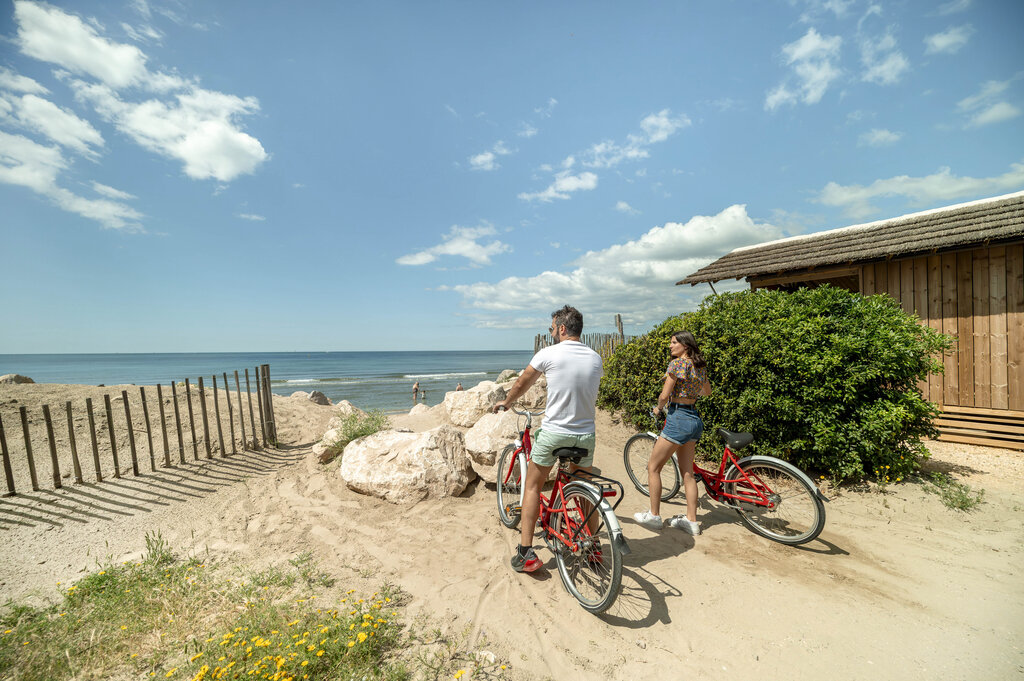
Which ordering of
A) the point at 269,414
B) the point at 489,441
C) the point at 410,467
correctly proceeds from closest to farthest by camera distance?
the point at 410,467 → the point at 489,441 → the point at 269,414

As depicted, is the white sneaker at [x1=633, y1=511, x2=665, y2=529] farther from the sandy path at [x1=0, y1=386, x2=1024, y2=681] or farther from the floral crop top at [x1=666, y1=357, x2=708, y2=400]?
the floral crop top at [x1=666, y1=357, x2=708, y2=400]

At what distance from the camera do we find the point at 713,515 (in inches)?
188

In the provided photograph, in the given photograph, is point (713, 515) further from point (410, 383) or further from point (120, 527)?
point (410, 383)

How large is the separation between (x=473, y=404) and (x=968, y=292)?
380 inches

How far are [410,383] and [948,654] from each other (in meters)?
39.1

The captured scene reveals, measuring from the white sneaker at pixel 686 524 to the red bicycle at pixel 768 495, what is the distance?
0.43 metres

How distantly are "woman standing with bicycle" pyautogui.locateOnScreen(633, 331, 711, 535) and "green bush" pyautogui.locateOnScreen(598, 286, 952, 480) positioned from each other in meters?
1.31

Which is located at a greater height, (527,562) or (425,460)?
(425,460)

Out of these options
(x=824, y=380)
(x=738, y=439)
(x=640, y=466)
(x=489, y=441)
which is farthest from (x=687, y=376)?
(x=489, y=441)

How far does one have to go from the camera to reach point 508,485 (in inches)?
181

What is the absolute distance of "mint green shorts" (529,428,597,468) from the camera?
333 centimetres

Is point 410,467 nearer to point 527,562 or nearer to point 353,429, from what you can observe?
point 353,429

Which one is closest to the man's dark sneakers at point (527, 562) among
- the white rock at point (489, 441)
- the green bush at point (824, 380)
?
the white rock at point (489, 441)

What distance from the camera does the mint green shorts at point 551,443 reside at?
10.9 feet
